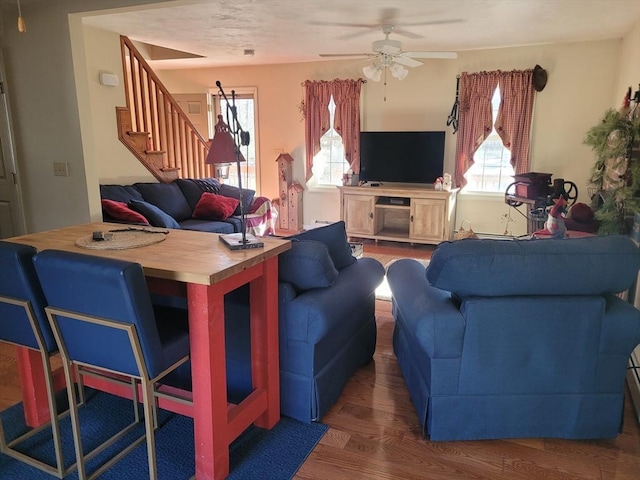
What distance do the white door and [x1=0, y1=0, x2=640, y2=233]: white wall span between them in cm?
8

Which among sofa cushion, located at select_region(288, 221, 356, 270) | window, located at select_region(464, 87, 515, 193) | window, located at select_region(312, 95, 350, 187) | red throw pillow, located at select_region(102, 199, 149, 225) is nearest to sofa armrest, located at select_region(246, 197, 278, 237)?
red throw pillow, located at select_region(102, 199, 149, 225)

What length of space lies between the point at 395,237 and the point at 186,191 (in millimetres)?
2762

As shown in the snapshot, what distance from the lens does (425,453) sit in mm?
2107

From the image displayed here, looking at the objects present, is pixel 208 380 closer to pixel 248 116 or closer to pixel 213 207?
pixel 213 207

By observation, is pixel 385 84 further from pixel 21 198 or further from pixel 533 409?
pixel 533 409

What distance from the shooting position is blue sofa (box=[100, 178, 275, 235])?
14.8 feet

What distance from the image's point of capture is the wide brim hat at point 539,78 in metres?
5.46

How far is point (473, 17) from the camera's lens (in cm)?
415

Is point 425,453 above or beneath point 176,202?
beneath

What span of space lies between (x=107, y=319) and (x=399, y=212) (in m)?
5.31

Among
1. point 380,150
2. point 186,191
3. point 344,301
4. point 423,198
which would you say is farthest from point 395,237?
point 344,301

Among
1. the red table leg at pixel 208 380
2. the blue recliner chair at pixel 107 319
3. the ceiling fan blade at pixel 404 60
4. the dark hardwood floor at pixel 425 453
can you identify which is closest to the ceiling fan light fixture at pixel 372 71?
the ceiling fan blade at pixel 404 60

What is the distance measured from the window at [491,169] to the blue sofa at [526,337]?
4178 millimetres

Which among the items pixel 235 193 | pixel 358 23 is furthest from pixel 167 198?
pixel 358 23
